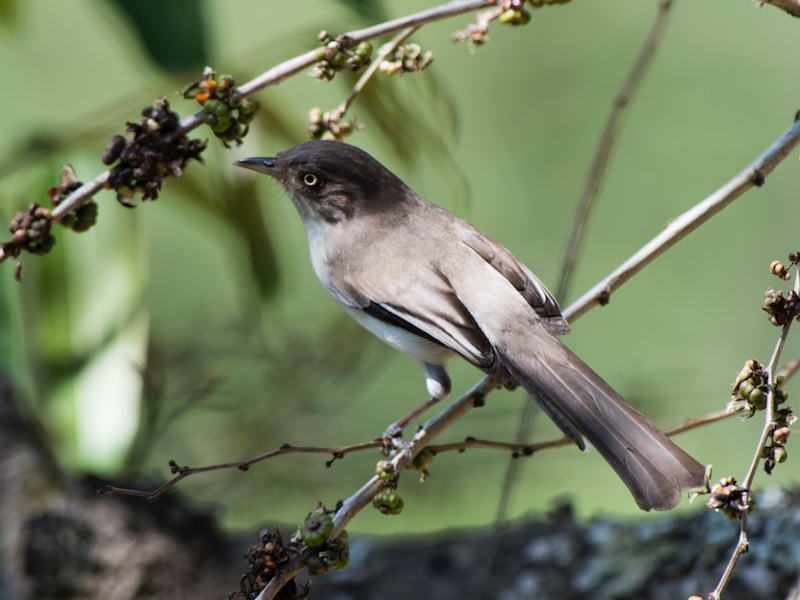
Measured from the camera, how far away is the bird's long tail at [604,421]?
2.11 metres

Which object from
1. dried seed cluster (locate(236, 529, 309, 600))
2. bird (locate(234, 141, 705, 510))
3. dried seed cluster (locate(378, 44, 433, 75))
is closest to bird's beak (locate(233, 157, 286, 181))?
bird (locate(234, 141, 705, 510))

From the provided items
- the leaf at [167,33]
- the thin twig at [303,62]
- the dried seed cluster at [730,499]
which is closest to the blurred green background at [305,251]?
the leaf at [167,33]

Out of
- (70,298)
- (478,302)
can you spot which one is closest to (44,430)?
(70,298)

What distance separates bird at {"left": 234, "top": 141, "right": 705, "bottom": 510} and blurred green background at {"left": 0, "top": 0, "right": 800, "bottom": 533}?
0.16 m

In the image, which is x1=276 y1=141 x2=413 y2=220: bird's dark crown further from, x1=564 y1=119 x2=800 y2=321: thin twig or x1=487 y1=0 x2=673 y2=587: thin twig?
x1=564 y1=119 x2=800 y2=321: thin twig

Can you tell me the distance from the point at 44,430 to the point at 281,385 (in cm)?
93

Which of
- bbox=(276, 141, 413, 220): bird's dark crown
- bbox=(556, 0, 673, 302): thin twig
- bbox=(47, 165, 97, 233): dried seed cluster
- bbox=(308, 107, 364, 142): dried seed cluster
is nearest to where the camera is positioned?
bbox=(47, 165, 97, 233): dried seed cluster

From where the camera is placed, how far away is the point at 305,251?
7.47m

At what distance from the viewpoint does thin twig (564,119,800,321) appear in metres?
2.22

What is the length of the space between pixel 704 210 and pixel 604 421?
535 mm

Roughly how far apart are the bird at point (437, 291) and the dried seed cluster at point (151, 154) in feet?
2.81

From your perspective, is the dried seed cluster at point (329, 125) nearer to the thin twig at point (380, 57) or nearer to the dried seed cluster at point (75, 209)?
the thin twig at point (380, 57)

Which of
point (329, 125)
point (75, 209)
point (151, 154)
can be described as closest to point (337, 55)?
point (329, 125)

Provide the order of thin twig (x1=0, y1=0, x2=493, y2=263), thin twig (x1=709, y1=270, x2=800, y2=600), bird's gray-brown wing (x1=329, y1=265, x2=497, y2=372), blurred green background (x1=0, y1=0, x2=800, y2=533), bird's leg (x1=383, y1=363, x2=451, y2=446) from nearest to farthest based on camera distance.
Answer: thin twig (x1=709, y1=270, x2=800, y2=600) < thin twig (x1=0, y1=0, x2=493, y2=263) < bird's gray-brown wing (x1=329, y1=265, x2=497, y2=372) < bird's leg (x1=383, y1=363, x2=451, y2=446) < blurred green background (x1=0, y1=0, x2=800, y2=533)
